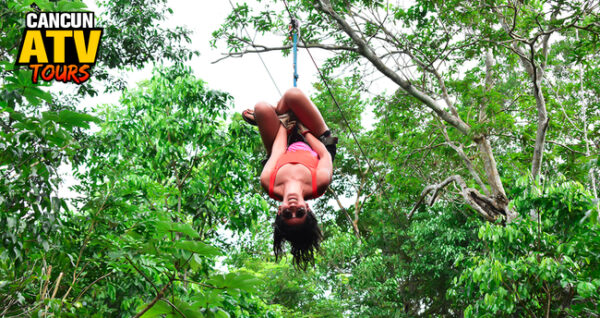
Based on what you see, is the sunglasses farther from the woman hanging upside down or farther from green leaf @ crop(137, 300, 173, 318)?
green leaf @ crop(137, 300, 173, 318)

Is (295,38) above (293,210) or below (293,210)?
above

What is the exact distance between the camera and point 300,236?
230 cm

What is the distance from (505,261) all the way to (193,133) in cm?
336

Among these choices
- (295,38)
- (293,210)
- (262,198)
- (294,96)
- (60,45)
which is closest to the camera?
(293,210)

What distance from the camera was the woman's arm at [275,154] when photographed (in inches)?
93.4

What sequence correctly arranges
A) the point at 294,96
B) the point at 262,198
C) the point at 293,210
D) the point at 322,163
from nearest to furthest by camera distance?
1. the point at 293,210
2. the point at 322,163
3. the point at 294,96
4. the point at 262,198

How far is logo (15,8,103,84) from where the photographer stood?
3.63 metres

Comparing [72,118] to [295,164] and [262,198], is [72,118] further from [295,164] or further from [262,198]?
[262,198]

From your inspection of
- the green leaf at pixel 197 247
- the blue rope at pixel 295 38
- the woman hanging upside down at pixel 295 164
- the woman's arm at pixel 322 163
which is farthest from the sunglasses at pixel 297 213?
the blue rope at pixel 295 38

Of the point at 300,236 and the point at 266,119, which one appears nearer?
the point at 300,236

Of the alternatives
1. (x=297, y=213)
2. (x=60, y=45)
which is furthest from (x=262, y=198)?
(x=297, y=213)

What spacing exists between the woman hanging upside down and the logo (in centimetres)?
183

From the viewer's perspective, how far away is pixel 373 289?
9797 mm

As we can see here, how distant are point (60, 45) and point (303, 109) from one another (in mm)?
2632
